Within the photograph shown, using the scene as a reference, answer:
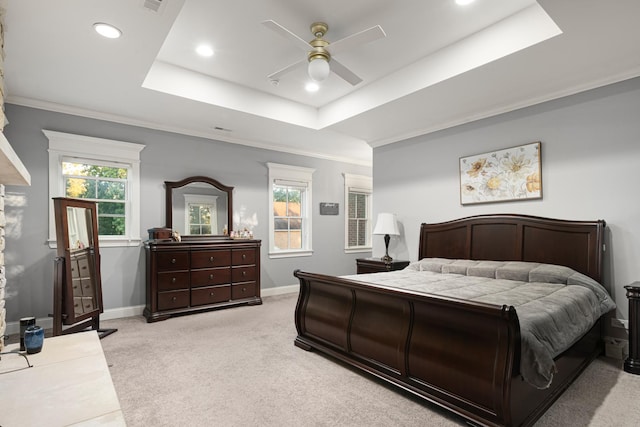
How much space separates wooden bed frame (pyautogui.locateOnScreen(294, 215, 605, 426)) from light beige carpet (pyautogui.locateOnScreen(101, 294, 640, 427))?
0.33 ft

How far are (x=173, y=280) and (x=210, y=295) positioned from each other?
1.79 feet

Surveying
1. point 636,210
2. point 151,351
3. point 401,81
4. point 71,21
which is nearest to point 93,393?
point 151,351

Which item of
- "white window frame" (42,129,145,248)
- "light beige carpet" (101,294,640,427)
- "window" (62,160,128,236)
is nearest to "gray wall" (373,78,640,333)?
"light beige carpet" (101,294,640,427)

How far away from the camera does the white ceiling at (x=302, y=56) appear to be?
251 cm

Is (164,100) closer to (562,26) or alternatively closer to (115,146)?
(115,146)

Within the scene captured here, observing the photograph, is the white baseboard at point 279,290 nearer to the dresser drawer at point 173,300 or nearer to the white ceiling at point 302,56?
the dresser drawer at point 173,300

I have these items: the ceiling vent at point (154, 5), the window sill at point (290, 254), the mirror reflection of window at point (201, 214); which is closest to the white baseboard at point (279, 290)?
the window sill at point (290, 254)

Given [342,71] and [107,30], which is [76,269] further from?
[342,71]

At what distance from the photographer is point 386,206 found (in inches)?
209

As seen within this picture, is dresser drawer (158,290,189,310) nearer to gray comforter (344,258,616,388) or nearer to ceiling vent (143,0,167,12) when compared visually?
gray comforter (344,258,616,388)

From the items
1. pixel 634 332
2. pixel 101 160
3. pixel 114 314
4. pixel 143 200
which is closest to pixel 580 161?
pixel 634 332

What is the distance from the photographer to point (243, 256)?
4988mm

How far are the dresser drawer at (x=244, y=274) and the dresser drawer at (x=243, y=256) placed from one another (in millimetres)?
75

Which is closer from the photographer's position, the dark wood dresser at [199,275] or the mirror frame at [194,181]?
the dark wood dresser at [199,275]
